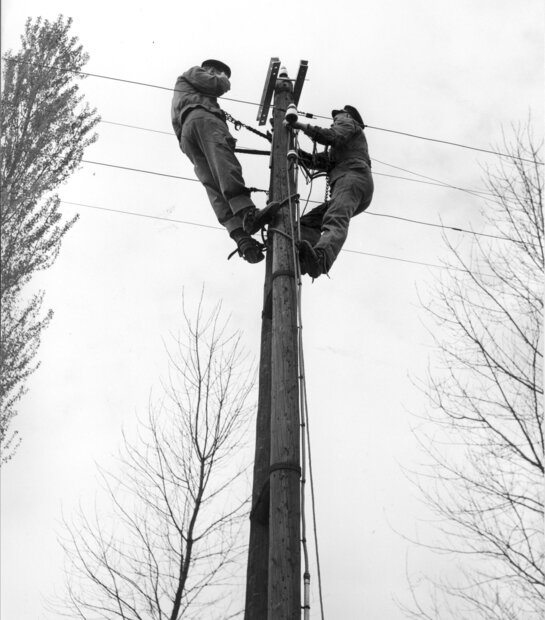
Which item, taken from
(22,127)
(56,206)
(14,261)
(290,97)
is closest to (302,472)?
(290,97)

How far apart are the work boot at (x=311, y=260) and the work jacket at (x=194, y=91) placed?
1856mm

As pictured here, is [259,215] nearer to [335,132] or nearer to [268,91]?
[335,132]

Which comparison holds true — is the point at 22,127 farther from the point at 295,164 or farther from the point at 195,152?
the point at 295,164

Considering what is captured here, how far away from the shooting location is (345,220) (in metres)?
5.31

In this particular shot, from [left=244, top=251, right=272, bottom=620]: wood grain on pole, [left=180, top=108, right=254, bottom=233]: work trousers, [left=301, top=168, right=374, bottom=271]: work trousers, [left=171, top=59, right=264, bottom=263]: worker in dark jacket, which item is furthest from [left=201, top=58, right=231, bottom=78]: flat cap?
[left=244, top=251, right=272, bottom=620]: wood grain on pole

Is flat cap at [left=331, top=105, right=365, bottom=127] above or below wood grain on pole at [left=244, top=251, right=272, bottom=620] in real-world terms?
above

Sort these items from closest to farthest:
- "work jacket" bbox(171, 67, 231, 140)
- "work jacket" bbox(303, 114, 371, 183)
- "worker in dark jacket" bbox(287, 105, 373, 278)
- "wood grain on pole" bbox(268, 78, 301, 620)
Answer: "wood grain on pole" bbox(268, 78, 301, 620) < "worker in dark jacket" bbox(287, 105, 373, 278) < "work jacket" bbox(303, 114, 371, 183) < "work jacket" bbox(171, 67, 231, 140)

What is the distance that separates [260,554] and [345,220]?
245 centimetres

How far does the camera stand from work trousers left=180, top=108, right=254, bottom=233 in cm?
518

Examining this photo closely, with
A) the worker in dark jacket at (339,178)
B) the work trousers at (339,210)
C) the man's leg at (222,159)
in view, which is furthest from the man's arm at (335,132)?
the man's leg at (222,159)

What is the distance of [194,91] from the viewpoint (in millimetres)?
6117

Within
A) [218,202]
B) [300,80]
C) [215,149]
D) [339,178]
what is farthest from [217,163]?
[300,80]

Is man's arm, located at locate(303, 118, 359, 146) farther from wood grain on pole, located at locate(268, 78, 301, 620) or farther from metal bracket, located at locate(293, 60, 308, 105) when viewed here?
wood grain on pole, located at locate(268, 78, 301, 620)

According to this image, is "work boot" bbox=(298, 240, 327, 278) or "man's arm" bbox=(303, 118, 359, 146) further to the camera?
"man's arm" bbox=(303, 118, 359, 146)
